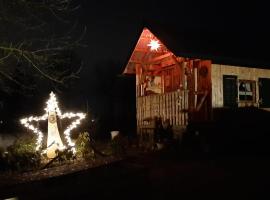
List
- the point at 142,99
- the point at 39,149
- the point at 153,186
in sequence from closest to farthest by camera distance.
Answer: the point at 153,186 < the point at 39,149 < the point at 142,99

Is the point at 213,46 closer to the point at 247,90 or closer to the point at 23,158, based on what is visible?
the point at 247,90

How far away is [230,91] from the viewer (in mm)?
16422

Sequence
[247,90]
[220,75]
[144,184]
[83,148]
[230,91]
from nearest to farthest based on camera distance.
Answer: [144,184], [83,148], [220,75], [230,91], [247,90]

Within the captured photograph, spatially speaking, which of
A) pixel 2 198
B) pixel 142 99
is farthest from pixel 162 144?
pixel 2 198

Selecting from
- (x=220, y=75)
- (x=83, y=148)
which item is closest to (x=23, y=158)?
(x=83, y=148)

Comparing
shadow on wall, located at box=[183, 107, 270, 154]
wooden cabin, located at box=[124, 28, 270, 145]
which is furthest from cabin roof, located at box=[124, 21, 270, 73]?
shadow on wall, located at box=[183, 107, 270, 154]

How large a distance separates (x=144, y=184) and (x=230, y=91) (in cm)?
975

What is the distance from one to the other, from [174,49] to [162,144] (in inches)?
150

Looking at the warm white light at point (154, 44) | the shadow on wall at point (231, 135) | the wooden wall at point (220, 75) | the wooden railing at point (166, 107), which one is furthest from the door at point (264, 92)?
the warm white light at point (154, 44)

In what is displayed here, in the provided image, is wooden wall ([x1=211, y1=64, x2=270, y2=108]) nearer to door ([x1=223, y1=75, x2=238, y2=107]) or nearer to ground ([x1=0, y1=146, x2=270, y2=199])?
door ([x1=223, y1=75, x2=238, y2=107])

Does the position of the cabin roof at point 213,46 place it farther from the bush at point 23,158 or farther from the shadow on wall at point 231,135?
the bush at point 23,158

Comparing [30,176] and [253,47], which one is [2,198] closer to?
[30,176]

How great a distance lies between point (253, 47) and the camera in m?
19.2

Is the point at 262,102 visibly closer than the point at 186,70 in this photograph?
No
